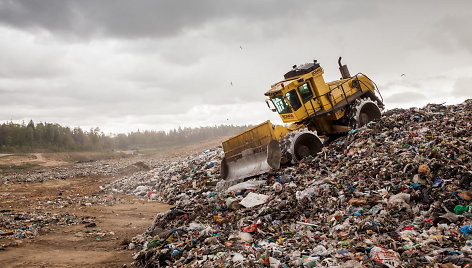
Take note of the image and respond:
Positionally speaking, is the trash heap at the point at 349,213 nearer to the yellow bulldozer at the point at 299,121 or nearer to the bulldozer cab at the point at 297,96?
the yellow bulldozer at the point at 299,121

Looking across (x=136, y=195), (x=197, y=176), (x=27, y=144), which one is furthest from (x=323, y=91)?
(x=27, y=144)

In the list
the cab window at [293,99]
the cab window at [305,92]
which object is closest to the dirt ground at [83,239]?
the cab window at [293,99]

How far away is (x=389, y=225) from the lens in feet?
13.3

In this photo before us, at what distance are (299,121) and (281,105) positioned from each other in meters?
0.75

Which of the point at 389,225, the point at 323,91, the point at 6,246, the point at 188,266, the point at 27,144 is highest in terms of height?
the point at 27,144

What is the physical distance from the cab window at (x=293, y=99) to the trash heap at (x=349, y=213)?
1.78 metres

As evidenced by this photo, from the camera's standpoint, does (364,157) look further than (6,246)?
Yes

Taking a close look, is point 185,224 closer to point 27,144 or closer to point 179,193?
point 179,193

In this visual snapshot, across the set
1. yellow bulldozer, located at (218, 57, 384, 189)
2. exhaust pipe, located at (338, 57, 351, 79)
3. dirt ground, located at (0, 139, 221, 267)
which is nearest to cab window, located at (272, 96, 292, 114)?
yellow bulldozer, located at (218, 57, 384, 189)

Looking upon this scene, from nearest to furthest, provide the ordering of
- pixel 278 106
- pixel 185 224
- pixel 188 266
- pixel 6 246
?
pixel 188 266
pixel 6 246
pixel 185 224
pixel 278 106

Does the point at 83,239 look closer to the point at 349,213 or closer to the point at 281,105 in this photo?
the point at 349,213

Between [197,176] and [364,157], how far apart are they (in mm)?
6087

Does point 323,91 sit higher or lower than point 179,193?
higher

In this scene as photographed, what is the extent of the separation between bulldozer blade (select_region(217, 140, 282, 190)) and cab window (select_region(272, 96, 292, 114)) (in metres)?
1.97
